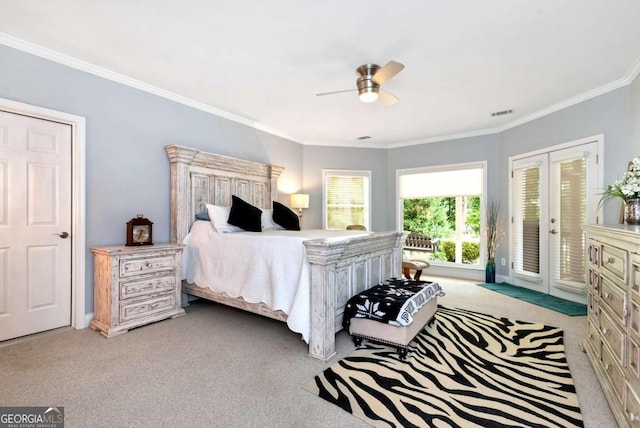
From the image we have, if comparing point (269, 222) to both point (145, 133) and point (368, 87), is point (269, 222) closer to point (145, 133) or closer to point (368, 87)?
point (145, 133)

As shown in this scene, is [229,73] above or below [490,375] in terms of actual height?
above

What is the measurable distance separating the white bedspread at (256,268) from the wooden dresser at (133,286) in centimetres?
28

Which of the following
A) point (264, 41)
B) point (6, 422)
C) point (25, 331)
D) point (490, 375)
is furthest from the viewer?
point (25, 331)

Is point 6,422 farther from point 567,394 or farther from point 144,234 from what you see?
point 567,394

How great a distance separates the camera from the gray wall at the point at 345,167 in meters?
6.03

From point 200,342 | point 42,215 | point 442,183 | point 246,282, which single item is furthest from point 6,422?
point 442,183

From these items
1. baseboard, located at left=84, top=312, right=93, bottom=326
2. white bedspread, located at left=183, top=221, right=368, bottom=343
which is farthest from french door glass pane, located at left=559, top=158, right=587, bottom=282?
baseboard, located at left=84, top=312, right=93, bottom=326

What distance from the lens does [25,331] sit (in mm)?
2727

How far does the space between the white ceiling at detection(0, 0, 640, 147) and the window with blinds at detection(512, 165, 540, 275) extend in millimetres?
1083

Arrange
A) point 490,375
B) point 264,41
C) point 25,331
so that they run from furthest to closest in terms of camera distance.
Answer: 1. point 25,331
2. point 264,41
3. point 490,375

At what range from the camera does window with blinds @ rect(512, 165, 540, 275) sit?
14.8ft

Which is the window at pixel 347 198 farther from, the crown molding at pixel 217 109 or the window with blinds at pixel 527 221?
the window with blinds at pixel 527 221

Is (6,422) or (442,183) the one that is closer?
(6,422)

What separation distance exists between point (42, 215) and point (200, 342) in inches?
77.2
